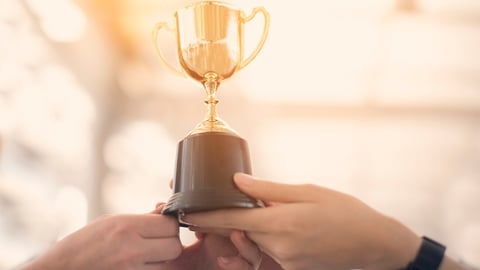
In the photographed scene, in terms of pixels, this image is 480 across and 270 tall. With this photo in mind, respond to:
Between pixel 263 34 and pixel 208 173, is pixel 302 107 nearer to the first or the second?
pixel 263 34

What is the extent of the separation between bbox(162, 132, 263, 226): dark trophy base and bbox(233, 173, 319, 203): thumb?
0.04 feet

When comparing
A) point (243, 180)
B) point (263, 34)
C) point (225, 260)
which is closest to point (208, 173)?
point (243, 180)

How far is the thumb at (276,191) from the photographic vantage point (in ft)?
2.81

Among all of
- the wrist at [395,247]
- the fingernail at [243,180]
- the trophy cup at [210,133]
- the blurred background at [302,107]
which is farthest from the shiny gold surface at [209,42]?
the blurred background at [302,107]

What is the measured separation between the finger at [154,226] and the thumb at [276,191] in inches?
5.5

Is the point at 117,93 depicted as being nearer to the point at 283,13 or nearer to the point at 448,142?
the point at 283,13

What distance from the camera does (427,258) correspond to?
87 cm

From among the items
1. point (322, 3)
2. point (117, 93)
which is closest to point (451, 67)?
point (322, 3)

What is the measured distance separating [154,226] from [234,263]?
0.15 meters

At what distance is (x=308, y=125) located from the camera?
1812 mm

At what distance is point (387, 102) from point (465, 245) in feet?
1.52

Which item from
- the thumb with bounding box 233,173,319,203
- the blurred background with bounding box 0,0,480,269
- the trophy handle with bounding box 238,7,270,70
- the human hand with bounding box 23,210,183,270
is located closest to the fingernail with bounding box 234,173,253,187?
the thumb with bounding box 233,173,319,203

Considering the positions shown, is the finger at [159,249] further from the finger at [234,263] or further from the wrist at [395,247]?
the wrist at [395,247]

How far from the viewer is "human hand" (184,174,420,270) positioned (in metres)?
0.83
